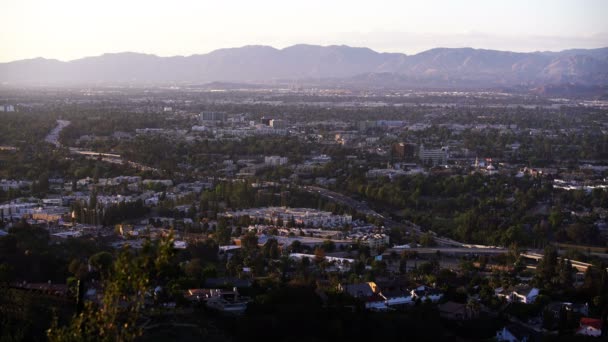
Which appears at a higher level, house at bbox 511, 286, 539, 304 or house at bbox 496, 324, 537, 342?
house at bbox 496, 324, 537, 342

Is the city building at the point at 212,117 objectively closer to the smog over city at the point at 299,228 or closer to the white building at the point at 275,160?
the smog over city at the point at 299,228

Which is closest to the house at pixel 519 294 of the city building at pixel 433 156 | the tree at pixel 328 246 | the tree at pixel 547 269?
the tree at pixel 547 269

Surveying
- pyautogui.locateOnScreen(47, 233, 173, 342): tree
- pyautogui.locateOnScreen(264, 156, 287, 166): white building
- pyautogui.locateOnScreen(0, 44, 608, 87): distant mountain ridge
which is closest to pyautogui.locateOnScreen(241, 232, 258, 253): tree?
pyautogui.locateOnScreen(47, 233, 173, 342): tree

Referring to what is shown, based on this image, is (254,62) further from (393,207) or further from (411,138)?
(393,207)

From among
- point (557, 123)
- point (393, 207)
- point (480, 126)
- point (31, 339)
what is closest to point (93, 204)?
point (393, 207)

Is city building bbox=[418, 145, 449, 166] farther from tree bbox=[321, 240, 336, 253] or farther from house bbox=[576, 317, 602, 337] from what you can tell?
house bbox=[576, 317, 602, 337]

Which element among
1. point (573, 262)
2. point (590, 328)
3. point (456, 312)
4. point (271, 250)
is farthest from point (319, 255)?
point (590, 328)
